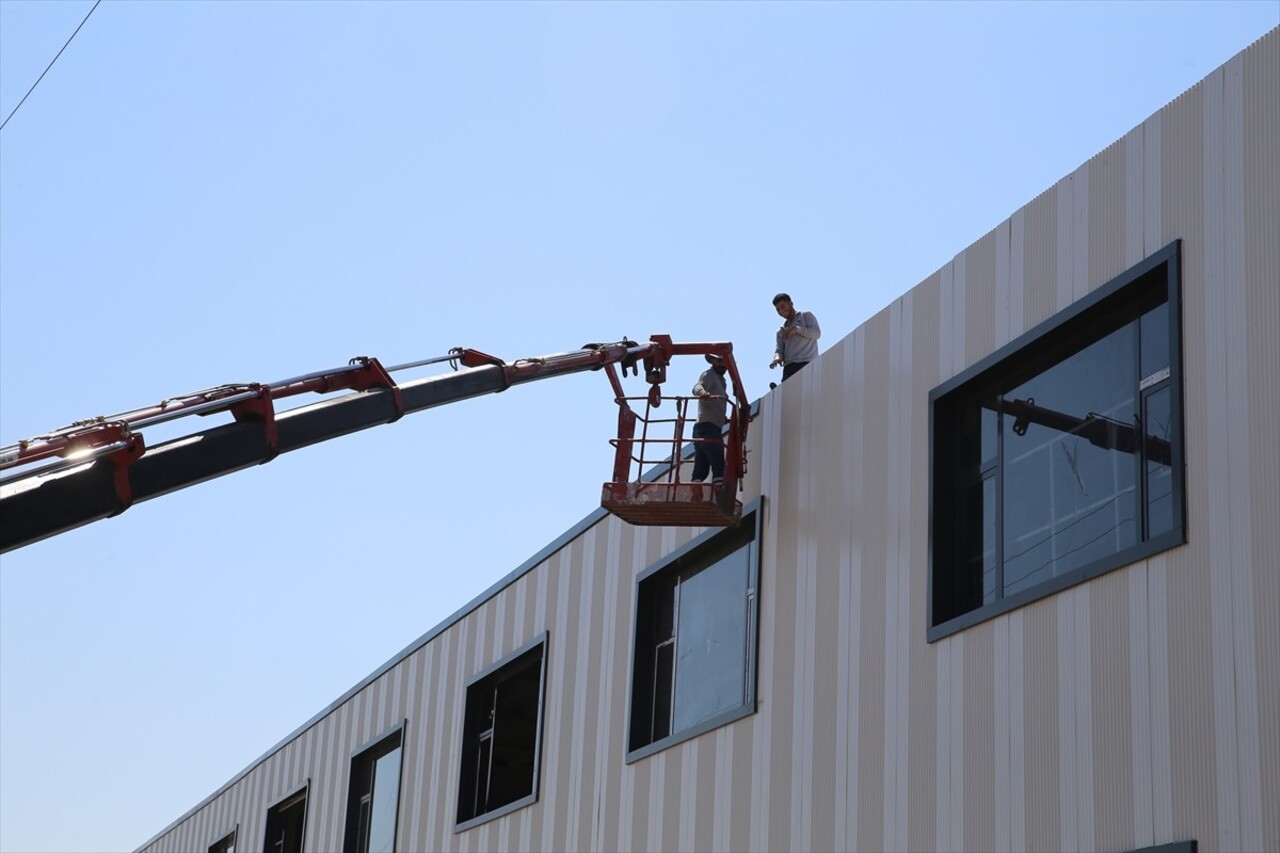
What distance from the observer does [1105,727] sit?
10977mm

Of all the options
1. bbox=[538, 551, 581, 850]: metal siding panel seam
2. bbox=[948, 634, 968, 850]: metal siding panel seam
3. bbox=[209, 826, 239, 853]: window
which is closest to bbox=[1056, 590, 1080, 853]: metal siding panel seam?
bbox=[948, 634, 968, 850]: metal siding panel seam

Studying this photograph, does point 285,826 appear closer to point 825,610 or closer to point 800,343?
point 800,343

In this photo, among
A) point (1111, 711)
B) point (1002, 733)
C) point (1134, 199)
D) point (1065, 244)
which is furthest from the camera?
point (1065, 244)

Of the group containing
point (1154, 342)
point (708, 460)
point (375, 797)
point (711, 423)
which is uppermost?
point (711, 423)

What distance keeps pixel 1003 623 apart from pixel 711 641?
557cm

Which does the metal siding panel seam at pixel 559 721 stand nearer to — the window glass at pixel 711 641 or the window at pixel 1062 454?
the window glass at pixel 711 641

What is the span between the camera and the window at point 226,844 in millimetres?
35834

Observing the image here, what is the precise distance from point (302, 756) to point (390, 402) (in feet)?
53.4

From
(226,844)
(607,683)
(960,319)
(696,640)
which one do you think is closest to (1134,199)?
(960,319)

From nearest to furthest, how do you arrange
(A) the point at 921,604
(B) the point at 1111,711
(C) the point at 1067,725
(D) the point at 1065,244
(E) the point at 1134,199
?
(B) the point at 1111,711 → (C) the point at 1067,725 → (E) the point at 1134,199 → (D) the point at 1065,244 → (A) the point at 921,604

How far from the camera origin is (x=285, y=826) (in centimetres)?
3288

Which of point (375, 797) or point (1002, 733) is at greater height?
point (375, 797)

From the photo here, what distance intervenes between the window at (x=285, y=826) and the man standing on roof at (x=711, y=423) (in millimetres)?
17001

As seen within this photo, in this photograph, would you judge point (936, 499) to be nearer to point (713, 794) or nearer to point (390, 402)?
point (713, 794)
